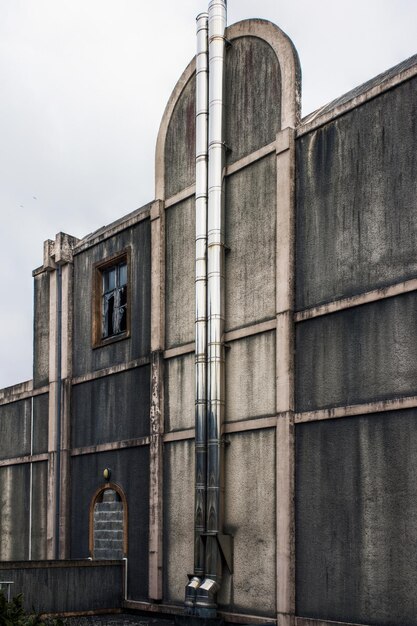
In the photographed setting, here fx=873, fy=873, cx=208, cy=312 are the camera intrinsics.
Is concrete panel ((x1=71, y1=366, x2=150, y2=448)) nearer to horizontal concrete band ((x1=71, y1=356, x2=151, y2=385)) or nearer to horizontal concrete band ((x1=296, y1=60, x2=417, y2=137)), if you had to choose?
horizontal concrete band ((x1=71, y1=356, x2=151, y2=385))

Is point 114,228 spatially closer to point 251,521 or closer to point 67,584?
point 67,584

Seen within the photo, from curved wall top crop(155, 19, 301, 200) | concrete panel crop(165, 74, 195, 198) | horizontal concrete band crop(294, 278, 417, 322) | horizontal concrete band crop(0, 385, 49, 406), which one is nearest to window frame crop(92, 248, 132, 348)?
curved wall top crop(155, 19, 301, 200)

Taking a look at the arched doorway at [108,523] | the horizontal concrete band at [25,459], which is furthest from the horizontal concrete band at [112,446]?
the horizontal concrete band at [25,459]

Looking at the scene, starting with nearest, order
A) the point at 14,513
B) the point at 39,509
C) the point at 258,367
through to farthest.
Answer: the point at 258,367, the point at 39,509, the point at 14,513

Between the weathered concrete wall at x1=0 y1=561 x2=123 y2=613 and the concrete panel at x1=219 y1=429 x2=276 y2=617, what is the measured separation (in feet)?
11.0

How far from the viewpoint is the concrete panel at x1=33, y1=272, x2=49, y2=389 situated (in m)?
21.5

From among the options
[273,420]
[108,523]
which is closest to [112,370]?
[108,523]

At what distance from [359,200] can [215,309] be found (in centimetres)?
343

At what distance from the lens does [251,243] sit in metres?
15.2

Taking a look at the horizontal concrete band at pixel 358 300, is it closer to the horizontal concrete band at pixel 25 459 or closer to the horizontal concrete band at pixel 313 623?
the horizontal concrete band at pixel 313 623

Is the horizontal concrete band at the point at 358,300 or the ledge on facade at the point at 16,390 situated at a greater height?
the horizontal concrete band at the point at 358,300

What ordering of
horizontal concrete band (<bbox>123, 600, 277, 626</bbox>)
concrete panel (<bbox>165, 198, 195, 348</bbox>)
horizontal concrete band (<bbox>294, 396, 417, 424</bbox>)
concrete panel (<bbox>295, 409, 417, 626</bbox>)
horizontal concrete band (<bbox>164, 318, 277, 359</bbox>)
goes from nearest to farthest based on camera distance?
concrete panel (<bbox>295, 409, 417, 626</bbox>)
horizontal concrete band (<bbox>294, 396, 417, 424</bbox>)
horizontal concrete band (<bbox>123, 600, 277, 626</bbox>)
horizontal concrete band (<bbox>164, 318, 277, 359</bbox>)
concrete panel (<bbox>165, 198, 195, 348</bbox>)

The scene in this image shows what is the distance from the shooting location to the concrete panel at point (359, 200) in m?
12.5

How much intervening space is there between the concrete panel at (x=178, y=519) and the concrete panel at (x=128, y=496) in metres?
0.75
